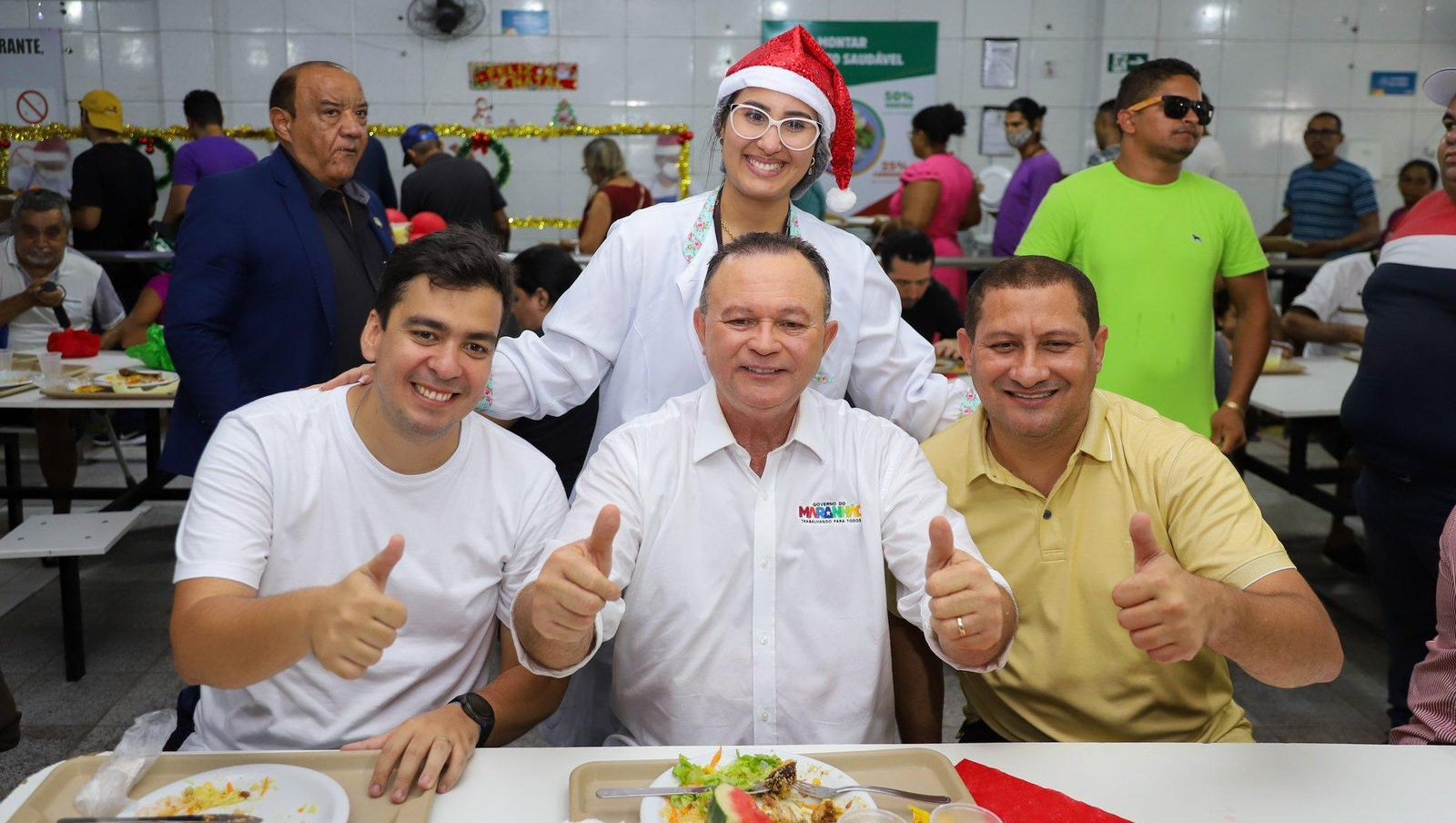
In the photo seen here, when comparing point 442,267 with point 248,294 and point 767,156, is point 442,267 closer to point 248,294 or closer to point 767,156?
point 767,156

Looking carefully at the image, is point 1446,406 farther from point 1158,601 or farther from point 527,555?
point 527,555

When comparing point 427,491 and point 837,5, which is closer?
point 427,491

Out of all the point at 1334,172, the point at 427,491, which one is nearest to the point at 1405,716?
the point at 427,491

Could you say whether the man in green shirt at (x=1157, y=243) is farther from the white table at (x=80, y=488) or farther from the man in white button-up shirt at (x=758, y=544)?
the white table at (x=80, y=488)

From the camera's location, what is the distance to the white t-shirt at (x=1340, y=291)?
5.12 meters

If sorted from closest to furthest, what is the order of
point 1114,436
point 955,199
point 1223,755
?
point 1223,755, point 1114,436, point 955,199

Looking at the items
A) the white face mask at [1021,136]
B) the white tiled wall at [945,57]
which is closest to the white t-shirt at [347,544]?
the white face mask at [1021,136]

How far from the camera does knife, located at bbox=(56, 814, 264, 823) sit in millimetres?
1328

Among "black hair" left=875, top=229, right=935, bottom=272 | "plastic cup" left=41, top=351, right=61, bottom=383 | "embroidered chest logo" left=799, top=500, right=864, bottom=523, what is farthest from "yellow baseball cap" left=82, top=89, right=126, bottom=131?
"embroidered chest logo" left=799, top=500, right=864, bottom=523

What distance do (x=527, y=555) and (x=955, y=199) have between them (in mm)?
4624

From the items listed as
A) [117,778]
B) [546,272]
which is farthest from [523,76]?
[117,778]

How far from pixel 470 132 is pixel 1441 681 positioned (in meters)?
7.34

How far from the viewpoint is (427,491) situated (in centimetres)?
186

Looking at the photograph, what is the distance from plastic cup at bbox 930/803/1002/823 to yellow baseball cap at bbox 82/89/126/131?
7311 millimetres
